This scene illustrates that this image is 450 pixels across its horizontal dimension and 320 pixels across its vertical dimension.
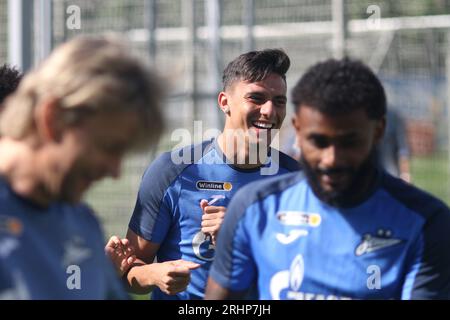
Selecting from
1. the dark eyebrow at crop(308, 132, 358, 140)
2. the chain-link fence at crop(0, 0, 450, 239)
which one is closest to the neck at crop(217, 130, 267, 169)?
the dark eyebrow at crop(308, 132, 358, 140)

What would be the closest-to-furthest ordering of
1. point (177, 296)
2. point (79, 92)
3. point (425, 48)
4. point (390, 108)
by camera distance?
point (79, 92)
point (177, 296)
point (390, 108)
point (425, 48)

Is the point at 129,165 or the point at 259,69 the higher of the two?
the point at 259,69

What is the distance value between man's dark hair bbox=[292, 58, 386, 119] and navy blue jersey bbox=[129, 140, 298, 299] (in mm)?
1788

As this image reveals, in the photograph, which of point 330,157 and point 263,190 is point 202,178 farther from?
point 330,157

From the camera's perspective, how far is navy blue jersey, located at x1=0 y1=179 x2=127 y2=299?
2.49 m

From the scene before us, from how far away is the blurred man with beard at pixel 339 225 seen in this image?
3115 millimetres

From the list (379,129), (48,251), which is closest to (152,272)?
(379,129)

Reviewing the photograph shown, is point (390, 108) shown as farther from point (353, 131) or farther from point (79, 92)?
point (79, 92)

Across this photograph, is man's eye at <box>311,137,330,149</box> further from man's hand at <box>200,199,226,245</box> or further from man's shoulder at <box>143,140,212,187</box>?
man's shoulder at <box>143,140,212,187</box>

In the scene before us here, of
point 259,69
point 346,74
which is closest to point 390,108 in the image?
point 259,69

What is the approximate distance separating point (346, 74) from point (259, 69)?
2022 millimetres

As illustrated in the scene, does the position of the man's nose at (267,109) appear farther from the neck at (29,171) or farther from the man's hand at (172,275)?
the neck at (29,171)

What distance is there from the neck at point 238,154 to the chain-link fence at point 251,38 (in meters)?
3.71

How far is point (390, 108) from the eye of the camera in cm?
1167
